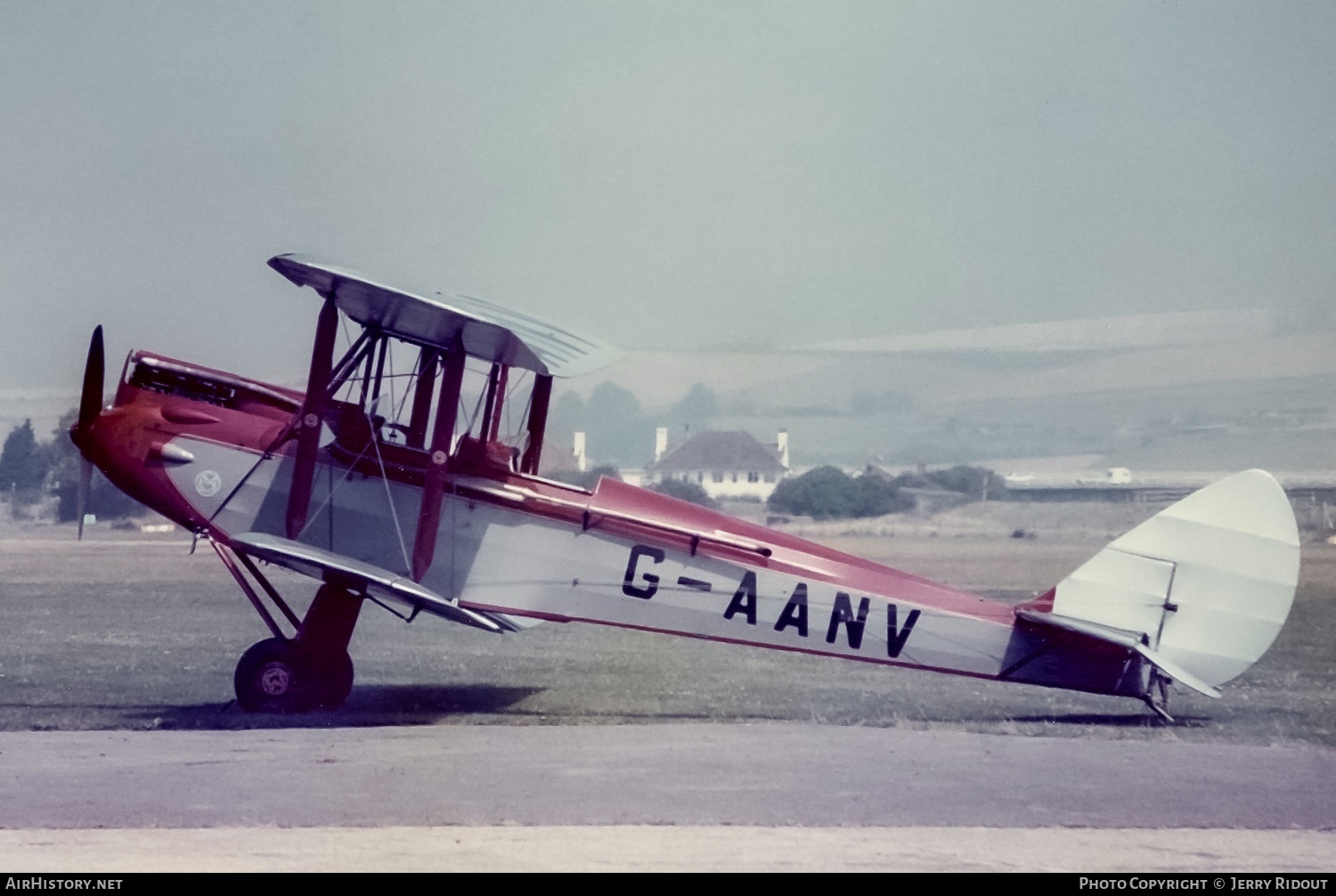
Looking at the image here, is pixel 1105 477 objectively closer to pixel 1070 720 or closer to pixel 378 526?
pixel 1070 720

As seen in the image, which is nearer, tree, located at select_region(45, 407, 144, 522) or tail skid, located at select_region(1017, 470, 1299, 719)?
tail skid, located at select_region(1017, 470, 1299, 719)

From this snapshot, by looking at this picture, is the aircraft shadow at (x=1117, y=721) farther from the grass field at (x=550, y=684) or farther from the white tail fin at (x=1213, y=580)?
the white tail fin at (x=1213, y=580)

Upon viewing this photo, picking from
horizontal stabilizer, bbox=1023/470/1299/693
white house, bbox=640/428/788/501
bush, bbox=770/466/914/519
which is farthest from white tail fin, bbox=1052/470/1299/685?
bush, bbox=770/466/914/519

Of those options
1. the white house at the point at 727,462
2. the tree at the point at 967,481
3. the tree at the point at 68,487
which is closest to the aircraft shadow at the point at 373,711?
the white house at the point at 727,462

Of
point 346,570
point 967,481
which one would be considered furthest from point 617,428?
point 346,570

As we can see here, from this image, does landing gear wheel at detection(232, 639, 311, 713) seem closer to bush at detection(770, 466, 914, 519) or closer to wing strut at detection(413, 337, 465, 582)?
wing strut at detection(413, 337, 465, 582)
